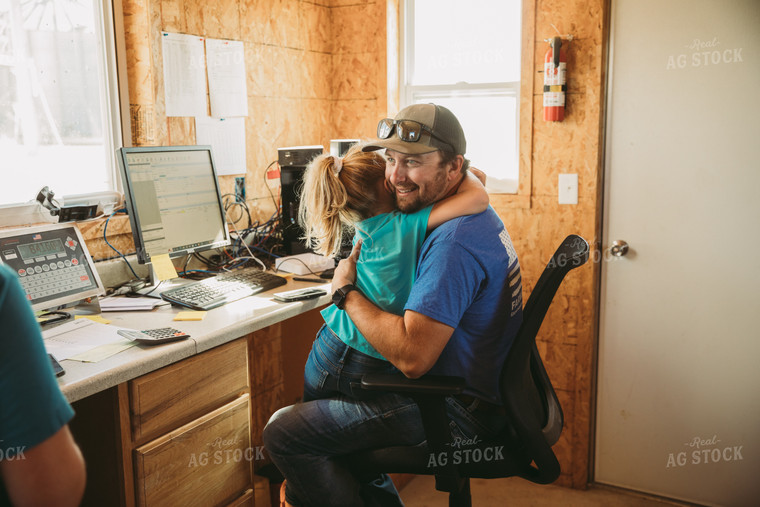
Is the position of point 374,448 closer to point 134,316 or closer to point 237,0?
point 134,316

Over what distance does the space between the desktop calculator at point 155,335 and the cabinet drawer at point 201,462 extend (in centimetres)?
26

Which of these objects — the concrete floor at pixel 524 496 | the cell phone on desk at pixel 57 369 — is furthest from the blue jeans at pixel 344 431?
the concrete floor at pixel 524 496

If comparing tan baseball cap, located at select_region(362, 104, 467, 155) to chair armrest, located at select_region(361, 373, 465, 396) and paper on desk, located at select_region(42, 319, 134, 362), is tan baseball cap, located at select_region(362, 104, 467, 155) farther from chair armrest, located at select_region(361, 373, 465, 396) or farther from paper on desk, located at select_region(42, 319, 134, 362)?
paper on desk, located at select_region(42, 319, 134, 362)

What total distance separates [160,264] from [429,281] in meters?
1.10

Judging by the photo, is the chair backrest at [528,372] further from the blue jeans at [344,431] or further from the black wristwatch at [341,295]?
the black wristwatch at [341,295]

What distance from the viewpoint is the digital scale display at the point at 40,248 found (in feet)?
6.07

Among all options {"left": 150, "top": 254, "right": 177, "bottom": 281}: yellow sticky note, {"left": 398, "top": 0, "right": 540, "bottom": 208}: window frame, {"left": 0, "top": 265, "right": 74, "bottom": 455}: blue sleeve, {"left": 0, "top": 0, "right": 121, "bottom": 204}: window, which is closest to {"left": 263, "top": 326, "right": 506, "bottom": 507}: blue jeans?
{"left": 150, "top": 254, "right": 177, "bottom": 281}: yellow sticky note

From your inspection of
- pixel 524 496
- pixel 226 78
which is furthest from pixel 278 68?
pixel 524 496

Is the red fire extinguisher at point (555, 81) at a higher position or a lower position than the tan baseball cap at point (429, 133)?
higher

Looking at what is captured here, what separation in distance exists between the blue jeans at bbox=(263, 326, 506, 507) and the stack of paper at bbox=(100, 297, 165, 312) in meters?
0.59

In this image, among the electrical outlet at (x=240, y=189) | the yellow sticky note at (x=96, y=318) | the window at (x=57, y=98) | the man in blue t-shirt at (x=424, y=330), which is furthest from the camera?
the electrical outlet at (x=240, y=189)

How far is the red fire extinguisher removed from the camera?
2.62 meters

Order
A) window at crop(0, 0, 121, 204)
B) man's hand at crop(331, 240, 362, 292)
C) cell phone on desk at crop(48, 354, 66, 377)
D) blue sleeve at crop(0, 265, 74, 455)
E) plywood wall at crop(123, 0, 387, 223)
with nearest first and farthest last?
blue sleeve at crop(0, 265, 74, 455)
cell phone on desk at crop(48, 354, 66, 377)
man's hand at crop(331, 240, 362, 292)
window at crop(0, 0, 121, 204)
plywood wall at crop(123, 0, 387, 223)

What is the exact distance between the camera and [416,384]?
4.88 feet
